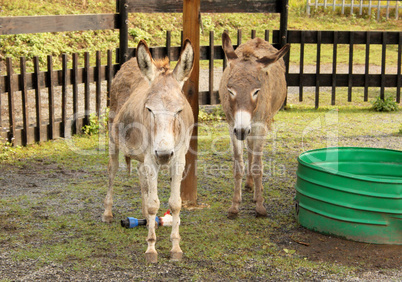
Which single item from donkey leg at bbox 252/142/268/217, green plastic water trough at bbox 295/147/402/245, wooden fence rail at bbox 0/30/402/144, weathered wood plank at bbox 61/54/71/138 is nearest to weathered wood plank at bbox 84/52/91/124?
wooden fence rail at bbox 0/30/402/144

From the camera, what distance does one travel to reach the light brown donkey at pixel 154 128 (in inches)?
178

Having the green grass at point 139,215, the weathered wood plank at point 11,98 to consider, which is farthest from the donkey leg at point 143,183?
the weathered wood plank at point 11,98

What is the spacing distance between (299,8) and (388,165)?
58.3ft

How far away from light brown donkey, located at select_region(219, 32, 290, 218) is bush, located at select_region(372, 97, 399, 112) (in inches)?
214

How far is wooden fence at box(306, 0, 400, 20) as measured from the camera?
2244 centimetres

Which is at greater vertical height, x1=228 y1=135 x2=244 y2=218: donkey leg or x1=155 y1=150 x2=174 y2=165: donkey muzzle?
x1=155 y1=150 x2=174 y2=165: donkey muzzle

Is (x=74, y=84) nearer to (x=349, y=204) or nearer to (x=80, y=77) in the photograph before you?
(x=80, y=77)

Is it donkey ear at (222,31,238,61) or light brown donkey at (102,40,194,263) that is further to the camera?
donkey ear at (222,31,238,61)

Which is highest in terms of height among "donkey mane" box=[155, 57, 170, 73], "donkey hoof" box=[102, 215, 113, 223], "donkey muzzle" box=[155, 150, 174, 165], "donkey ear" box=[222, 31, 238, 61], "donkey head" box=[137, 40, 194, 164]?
"donkey ear" box=[222, 31, 238, 61]

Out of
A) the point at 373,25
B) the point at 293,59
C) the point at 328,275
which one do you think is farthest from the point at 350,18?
the point at 328,275

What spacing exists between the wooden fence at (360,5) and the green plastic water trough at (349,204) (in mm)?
18132

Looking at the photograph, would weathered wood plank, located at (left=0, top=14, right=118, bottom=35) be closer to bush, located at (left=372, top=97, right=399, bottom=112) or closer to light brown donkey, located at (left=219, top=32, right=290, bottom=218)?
light brown donkey, located at (left=219, top=32, right=290, bottom=218)

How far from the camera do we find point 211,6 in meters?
10.9

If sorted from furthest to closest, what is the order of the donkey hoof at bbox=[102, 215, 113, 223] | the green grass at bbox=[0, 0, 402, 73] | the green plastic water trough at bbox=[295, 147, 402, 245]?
the green grass at bbox=[0, 0, 402, 73] < the donkey hoof at bbox=[102, 215, 113, 223] < the green plastic water trough at bbox=[295, 147, 402, 245]
